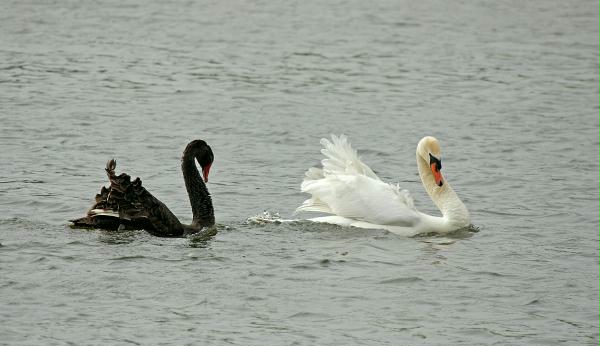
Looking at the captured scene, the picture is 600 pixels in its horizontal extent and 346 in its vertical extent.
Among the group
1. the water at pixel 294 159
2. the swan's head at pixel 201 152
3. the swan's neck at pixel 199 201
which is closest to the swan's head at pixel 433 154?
the water at pixel 294 159

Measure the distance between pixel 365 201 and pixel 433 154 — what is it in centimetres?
109

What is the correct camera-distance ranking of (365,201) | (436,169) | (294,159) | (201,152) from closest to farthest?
(201,152) < (365,201) < (436,169) < (294,159)

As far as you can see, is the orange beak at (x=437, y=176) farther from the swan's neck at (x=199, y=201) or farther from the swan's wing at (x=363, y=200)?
the swan's neck at (x=199, y=201)

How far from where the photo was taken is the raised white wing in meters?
11.9

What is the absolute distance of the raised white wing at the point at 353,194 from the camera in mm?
11945

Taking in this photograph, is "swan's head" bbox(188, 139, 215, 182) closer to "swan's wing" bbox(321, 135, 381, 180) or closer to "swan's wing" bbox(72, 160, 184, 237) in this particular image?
"swan's wing" bbox(72, 160, 184, 237)

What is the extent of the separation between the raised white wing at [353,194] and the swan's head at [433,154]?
60cm

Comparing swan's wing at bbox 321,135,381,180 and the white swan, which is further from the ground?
swan's wing at bbox 321,135,381,180

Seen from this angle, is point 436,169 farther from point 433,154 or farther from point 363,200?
point 363,200

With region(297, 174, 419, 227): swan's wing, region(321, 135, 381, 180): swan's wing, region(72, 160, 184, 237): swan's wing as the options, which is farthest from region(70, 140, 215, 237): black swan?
region(321, 135, 381, 180): swan's wing

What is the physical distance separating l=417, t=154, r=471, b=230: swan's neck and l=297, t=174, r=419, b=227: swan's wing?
0.39 metres

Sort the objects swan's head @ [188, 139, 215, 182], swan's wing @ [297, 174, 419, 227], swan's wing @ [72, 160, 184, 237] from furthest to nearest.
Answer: swan's wing @ [297, 174, 419, 227] < swan's head @ [188, 139, 215, 182] < swan's wing @ [72, 160, 184, 237]

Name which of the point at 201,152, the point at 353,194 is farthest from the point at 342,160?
the point at 201,152

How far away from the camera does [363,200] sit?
12039 mm
